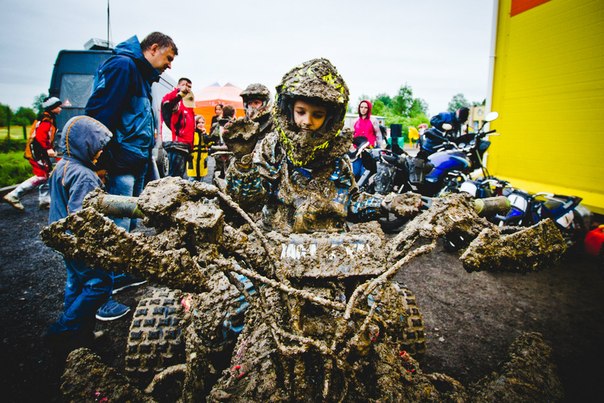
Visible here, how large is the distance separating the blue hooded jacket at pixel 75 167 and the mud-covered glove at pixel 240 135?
1757mm

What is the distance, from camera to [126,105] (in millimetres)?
3268

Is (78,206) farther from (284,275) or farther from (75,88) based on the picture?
(75,88)

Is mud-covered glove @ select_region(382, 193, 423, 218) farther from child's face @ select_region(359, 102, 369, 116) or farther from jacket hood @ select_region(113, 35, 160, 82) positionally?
child's face @ select_region(359, 102, 369, 116)

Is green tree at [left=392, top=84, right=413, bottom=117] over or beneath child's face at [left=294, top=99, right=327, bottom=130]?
over

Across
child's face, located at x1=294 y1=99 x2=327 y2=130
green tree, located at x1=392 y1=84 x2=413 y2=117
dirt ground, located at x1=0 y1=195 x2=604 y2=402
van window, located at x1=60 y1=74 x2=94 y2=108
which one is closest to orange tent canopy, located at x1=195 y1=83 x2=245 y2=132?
van window, located at x1=60 y1=74 x2=94 y2=108

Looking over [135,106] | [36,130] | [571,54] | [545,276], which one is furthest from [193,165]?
[571,54]

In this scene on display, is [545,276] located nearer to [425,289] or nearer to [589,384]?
[425,289]

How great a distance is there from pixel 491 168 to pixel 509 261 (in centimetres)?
943

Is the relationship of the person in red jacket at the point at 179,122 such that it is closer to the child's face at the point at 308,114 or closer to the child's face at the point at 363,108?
the child's face at the point at 363,108

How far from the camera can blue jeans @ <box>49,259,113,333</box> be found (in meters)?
2.60

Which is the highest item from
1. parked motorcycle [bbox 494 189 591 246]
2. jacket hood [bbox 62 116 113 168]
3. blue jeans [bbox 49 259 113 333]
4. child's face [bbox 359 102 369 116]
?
child's face [bbox 359 102 369 116]

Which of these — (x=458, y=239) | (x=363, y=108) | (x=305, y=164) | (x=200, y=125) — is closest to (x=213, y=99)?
(x=200, y=125)

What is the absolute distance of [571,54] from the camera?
22.7 feet

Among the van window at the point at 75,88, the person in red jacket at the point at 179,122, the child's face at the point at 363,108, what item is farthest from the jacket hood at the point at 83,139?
the van window at the point at 75,88
